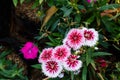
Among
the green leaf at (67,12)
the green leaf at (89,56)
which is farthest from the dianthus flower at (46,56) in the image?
the green leaf at (67,12)

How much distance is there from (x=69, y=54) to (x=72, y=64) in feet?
0.22

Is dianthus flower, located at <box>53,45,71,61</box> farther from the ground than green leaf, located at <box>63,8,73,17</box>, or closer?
closer

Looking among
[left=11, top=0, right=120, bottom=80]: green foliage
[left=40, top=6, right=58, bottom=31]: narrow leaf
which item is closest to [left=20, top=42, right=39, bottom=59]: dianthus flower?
[left=11, top=0, right=120, bottom=80]: green foliage

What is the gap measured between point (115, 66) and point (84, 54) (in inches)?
15.5

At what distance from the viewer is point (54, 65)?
2213 millimetres

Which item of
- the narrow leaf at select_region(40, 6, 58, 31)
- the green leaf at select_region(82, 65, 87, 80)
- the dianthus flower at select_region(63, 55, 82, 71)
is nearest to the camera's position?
the dianthus flower at select_region(63, 55, 82, 71)

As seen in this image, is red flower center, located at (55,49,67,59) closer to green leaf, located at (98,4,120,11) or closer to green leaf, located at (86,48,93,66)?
green leaf, located at (86,48,93,66)

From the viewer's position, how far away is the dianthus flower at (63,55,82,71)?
2.18 metres

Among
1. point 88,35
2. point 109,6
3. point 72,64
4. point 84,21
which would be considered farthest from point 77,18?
point 72,64

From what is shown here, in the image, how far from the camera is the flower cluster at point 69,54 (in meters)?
2.18

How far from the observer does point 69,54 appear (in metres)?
2.20

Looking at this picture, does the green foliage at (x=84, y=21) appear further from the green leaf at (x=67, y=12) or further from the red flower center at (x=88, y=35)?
the red flower center at (x=88, y=35)

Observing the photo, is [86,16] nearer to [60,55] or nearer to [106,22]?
[106,22]

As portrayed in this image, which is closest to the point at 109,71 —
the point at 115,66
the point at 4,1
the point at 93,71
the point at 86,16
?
the point at 115,66
